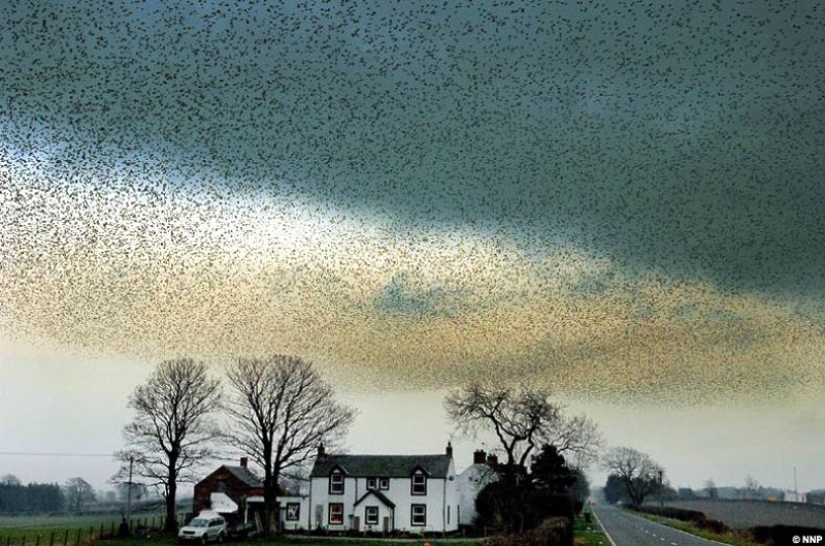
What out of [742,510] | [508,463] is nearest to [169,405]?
[508,463]

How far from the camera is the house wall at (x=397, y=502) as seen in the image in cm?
8338

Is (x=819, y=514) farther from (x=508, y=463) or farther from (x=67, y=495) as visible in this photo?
(x=67, y=495)

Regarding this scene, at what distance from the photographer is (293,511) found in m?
85.6

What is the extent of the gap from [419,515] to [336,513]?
8.61 meters

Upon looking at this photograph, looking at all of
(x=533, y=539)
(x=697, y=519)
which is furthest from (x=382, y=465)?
(x=533, y=539)

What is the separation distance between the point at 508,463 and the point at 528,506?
4.47 m

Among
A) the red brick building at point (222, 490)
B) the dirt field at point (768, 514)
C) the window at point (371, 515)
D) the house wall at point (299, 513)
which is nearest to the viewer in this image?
the dirt field at point (768, 514)

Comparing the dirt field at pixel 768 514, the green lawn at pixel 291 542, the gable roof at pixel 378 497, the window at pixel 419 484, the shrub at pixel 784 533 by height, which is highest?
the window at pixel 419 484

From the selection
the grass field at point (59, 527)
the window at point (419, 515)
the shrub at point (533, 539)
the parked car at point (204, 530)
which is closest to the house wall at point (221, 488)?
the grass field at point (59, 527)

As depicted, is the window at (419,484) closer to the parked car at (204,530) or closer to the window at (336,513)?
the window at (336,513)

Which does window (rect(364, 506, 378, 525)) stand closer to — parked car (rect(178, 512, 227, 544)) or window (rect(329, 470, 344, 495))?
window (rect(329, 470, 344, 495))

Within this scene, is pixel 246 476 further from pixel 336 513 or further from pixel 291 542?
pixel 291 542

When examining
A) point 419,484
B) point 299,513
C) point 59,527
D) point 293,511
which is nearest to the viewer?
point 59,527

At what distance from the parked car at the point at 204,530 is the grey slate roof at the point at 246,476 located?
846 inches
